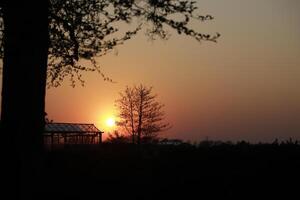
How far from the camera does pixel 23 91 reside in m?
8.30

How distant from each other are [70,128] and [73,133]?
2.66 ft

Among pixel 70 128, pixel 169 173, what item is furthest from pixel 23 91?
pixel 70 128

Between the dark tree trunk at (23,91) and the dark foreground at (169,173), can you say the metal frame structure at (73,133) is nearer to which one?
the dark foreground at (169,173)

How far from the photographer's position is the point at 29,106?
830 cm

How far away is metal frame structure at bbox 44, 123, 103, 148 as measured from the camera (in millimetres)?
50438

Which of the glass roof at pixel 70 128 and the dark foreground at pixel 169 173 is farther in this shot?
the glass roof at pixel 70 128

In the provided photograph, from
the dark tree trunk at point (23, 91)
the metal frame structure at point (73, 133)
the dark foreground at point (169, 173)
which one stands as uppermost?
the metal frame structure at point (73, 133)

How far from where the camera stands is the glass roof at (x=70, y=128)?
51.2 meters

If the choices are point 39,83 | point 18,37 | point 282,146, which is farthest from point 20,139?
point 282,146

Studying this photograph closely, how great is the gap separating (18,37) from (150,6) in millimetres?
2905

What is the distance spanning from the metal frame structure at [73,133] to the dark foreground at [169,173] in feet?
121

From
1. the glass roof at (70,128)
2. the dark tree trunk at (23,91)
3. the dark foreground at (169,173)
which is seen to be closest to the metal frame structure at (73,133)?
the glass roof at (70,128)

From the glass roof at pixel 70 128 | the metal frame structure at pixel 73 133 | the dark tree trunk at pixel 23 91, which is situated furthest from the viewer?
the glass roof at pixel 70 128

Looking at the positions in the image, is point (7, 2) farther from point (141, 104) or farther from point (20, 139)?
point (141, 104)
